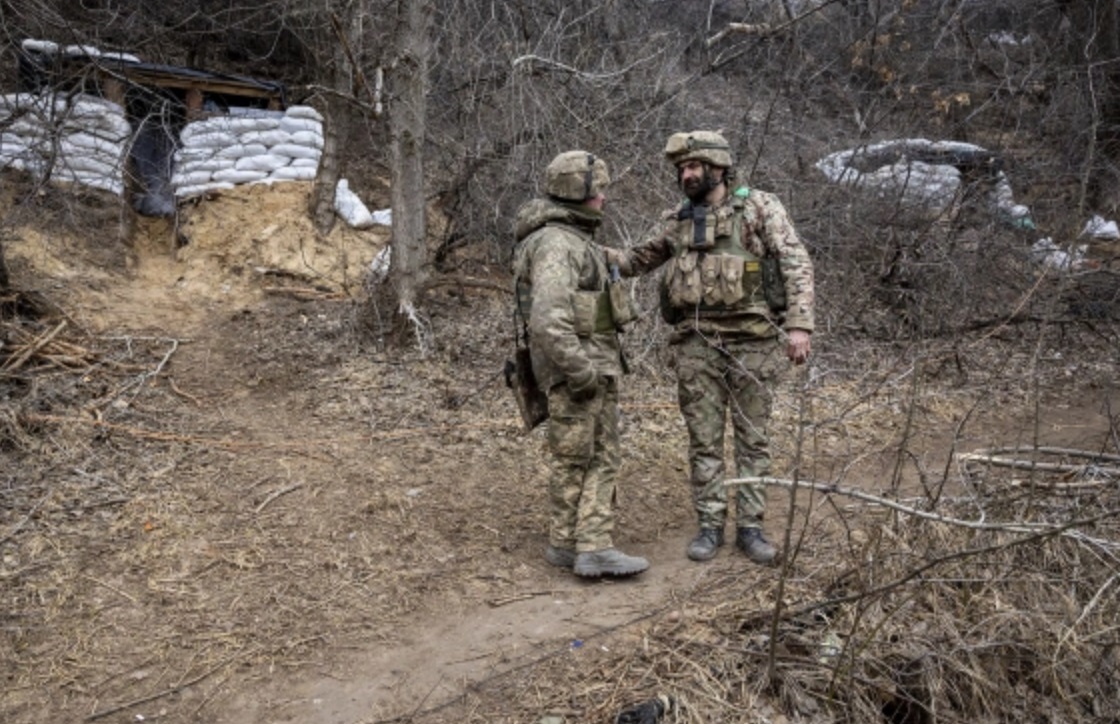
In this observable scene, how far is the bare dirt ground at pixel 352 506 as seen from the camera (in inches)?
125

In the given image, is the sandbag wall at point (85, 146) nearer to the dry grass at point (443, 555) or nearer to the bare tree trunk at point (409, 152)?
the dry grass at point (443, 555)

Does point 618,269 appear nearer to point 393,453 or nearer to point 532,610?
point 532,610

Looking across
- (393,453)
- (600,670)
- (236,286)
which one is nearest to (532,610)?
(600,670)

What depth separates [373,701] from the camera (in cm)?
309

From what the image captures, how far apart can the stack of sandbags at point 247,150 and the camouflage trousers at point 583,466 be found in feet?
20.4

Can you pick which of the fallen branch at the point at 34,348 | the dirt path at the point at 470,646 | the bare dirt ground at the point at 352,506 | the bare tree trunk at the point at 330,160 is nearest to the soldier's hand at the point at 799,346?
the bare dirt ground at the point at 352,506

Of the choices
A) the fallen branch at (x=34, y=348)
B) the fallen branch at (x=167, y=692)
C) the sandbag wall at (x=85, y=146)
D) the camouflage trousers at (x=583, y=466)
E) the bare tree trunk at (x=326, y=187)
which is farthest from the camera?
the bare tree trunk at (x=326, y=187)

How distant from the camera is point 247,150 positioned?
9.10 metres

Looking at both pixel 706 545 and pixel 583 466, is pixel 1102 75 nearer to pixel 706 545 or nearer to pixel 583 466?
pixel 706 545

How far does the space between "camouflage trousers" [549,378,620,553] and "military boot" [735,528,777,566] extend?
573 mm

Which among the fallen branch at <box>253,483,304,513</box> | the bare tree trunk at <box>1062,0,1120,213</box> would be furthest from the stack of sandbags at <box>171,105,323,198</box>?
the bare tree trunk at <box>1062,0,1120,213</box>


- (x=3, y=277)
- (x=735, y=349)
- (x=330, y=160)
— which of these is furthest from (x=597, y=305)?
(x=330, y=160)

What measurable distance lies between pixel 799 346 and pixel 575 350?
0.91 m

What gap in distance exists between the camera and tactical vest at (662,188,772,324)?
3.91 m
